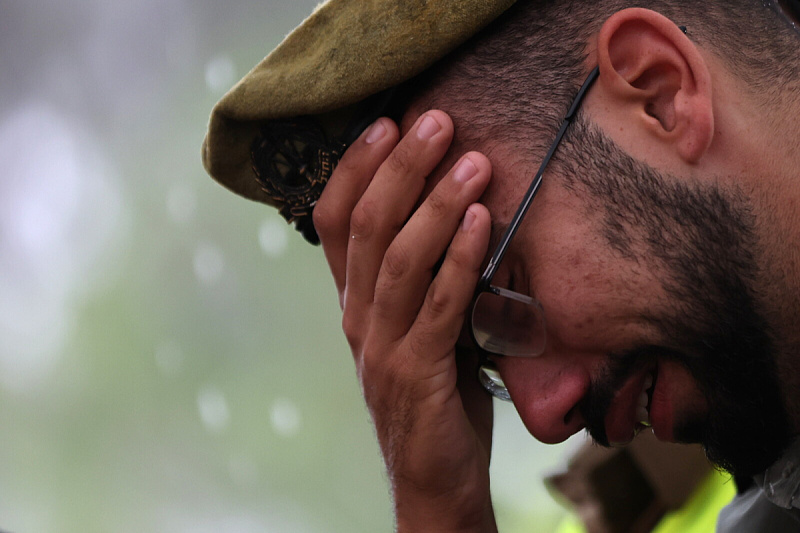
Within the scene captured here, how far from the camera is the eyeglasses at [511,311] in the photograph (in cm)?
113

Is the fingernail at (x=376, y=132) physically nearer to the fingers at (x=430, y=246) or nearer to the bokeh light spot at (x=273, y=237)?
the fingers at (x=430, y=246)

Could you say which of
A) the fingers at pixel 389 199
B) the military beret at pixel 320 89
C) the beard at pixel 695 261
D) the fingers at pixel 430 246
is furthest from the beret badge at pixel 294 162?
the beard at pixel 695 261

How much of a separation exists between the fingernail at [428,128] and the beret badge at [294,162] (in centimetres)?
18

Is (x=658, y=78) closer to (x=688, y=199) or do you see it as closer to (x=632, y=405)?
(x=688, y=199)

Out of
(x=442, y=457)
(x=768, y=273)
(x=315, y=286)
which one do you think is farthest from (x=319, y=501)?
(x=768, y=273)

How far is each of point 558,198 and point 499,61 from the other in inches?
10.2

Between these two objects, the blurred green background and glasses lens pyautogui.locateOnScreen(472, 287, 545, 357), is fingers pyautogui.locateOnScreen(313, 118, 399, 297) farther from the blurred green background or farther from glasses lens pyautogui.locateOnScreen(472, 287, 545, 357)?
the blurred green background

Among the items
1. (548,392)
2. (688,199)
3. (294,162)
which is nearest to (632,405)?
(548,392)

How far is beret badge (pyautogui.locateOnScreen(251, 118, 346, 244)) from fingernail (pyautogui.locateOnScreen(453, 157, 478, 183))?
10.1 inches

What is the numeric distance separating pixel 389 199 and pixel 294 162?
0.19 m

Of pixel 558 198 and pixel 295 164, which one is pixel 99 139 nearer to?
pixel 295 164

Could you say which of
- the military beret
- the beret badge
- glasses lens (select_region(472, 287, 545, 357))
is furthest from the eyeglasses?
the beret badge

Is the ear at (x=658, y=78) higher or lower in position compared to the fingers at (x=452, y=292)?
higher

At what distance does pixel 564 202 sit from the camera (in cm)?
112
